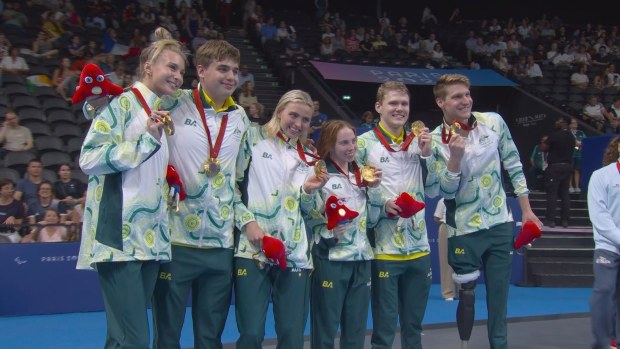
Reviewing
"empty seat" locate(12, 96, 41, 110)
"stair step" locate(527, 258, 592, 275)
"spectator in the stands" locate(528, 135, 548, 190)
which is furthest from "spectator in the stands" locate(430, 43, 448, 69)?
"empty seat" locate(12, 96, 41, 110)

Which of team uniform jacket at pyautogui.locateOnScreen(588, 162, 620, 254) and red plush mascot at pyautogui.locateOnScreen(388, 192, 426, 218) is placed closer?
red plush mascot at pyautogui.locateOnScreen(388, 192, 426, 218)

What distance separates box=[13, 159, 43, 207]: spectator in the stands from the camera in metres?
8.14

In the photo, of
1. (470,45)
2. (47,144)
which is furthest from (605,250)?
(470,45)

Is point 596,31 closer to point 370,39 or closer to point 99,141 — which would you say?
point 370,39

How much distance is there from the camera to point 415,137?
14.2ft

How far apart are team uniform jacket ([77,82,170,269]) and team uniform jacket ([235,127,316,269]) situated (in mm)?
572

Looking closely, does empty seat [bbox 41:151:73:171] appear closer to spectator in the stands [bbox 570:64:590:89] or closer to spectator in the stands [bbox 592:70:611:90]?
spectator in the stands [bbox 570:64:590:89]

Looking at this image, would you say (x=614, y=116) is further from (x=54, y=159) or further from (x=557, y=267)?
(x=54, y=159)

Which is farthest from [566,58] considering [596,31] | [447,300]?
[447,300]

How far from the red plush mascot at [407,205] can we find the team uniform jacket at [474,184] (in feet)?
1.37

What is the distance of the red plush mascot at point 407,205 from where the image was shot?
4.08m

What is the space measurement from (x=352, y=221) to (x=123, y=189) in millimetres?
1383

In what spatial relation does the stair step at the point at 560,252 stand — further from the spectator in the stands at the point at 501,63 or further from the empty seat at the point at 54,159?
the spectator in the stands at the point at 501,63

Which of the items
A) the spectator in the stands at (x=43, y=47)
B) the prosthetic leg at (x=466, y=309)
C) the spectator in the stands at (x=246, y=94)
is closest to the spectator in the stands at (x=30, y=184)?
the spectator in the stands at (x=43, y=47)
